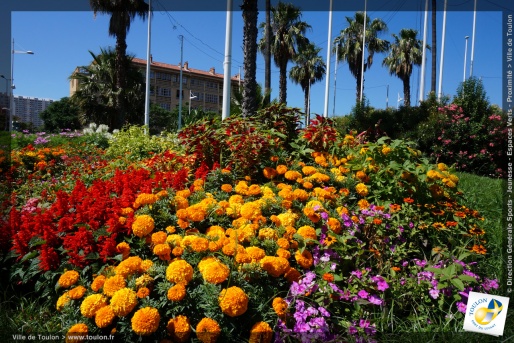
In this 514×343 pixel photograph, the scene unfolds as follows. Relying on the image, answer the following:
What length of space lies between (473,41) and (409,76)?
6111mm

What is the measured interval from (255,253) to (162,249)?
1.70ft

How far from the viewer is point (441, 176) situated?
3174mm

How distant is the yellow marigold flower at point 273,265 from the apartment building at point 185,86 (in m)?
53.3

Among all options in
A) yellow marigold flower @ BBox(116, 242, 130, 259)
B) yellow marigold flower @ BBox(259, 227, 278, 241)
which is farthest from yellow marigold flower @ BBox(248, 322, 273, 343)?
yellow marigold flower @ BBox(116, 242, 130, 259)

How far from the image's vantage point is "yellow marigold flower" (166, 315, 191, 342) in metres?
1.71

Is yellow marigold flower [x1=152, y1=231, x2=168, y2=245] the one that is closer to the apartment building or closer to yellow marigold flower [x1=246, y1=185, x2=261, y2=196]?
yellow marigold flower [x1=246, y1=185, x2=261, y2=196]

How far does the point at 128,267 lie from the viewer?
1.92 metres

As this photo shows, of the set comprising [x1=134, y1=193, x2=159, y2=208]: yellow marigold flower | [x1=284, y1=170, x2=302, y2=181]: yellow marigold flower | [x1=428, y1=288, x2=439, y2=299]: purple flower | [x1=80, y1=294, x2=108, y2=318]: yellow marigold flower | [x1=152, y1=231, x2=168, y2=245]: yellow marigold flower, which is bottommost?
[x1=428, y1=288, x2=439, y2=299]: purple flower

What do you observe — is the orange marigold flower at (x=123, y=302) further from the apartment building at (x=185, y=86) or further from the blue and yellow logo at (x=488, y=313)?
the apartment building at (x=185, y=86)

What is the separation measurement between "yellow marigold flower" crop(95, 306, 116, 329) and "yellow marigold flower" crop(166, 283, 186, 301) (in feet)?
0.86

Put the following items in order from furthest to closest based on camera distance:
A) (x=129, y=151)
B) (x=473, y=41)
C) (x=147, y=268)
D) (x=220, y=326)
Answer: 1. (x=473, y=41)
2. (x=129, y=151)
3. (x=147, y=268)
4. (x=220, y=326)

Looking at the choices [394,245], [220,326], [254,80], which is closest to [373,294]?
[394,245]

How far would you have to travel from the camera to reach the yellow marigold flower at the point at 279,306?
191cm

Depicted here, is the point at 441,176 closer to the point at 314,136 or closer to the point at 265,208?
the point at 314,136
